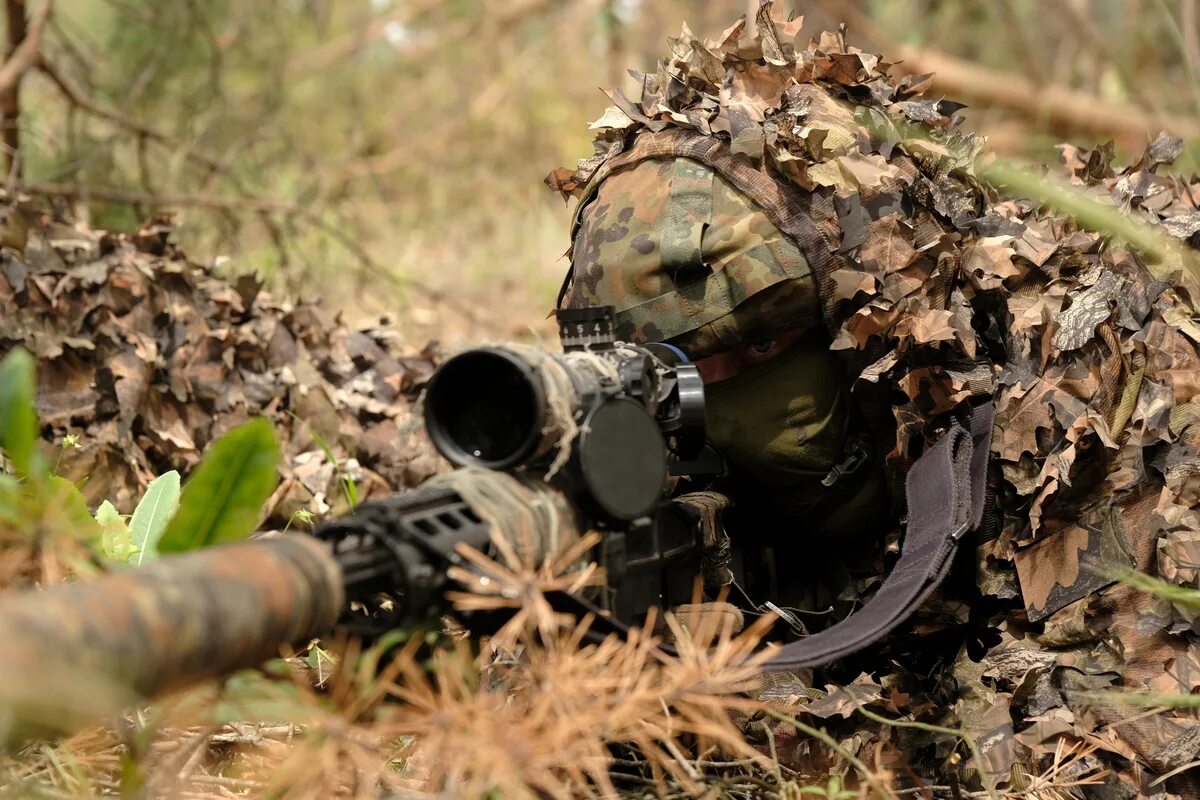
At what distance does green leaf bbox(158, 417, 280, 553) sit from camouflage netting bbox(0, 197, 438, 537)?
1470 millimetres

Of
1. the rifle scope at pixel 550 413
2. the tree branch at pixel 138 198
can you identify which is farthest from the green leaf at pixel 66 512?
the tree branch at pixel 138 198

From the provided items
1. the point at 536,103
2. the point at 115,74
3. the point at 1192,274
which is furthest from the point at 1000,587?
the point at 536,103

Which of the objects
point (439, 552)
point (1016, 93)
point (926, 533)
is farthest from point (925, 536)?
point (1016, 93)

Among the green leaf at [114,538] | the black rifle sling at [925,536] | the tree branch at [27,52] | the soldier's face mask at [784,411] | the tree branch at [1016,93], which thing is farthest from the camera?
the tree branch at [1016,93]

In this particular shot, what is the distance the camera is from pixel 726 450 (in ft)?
6.76

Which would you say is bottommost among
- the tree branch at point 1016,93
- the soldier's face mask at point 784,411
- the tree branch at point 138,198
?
the soldier's face mask at point 784,411

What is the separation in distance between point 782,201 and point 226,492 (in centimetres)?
107

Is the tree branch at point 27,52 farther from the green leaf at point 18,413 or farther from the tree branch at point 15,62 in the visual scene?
the green leaf at point 18,413

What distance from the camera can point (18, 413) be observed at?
106cm

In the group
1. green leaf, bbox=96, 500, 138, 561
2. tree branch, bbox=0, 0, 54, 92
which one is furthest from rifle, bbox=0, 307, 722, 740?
tree branch, bbox=0, 0, 54, 92

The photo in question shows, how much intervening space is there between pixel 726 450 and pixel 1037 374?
536mm

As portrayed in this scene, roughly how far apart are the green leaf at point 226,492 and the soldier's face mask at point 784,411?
91 centimetres

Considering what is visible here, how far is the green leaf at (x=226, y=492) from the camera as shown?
1.27 m

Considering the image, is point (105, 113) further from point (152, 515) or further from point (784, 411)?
point (784, 411)
